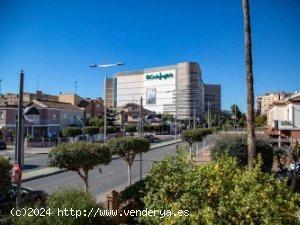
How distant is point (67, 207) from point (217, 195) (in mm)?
3493

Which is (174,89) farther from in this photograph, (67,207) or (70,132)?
(67,207)

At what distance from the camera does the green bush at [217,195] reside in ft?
27.1

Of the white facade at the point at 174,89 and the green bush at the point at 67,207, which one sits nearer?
the green bush at the point at 67,207

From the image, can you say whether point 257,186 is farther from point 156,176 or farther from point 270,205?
point 156,176

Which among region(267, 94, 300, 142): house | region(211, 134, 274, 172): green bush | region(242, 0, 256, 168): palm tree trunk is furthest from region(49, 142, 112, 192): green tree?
region(267, 94, 300, 142): house

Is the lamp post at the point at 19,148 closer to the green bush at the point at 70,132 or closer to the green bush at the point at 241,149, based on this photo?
the green bush at the point at 241,149

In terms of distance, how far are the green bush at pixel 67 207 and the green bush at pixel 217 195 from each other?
4.39 feet

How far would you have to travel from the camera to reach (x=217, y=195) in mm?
8977

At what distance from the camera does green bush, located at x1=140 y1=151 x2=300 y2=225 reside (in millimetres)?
8250

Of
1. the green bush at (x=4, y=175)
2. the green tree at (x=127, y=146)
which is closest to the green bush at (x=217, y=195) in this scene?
the green bush at (x=4, y=175)

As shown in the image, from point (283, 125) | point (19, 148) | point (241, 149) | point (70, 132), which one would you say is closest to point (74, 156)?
point (19, 148)

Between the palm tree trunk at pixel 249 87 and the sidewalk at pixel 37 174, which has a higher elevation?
the palm tree trunk at pixel 249 87

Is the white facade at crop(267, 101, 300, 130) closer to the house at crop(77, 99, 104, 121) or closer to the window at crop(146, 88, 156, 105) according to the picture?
the house at crop(77, 99, 104, 121)

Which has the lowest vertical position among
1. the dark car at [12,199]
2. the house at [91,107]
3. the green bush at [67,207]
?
the dark car at [12,199]
